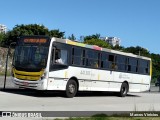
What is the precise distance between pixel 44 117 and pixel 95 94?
14699 millimetres

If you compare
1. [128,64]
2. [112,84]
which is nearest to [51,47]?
[112,84]

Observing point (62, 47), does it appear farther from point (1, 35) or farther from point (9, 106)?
point (1, 35)

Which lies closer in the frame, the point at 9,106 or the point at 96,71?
the point at 9,106

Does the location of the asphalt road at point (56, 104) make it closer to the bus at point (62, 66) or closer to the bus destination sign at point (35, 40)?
the bus at point (62, 66)

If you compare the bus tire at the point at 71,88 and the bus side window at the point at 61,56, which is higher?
the bus side window at the point at 61,56

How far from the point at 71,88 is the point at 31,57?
2693 mm

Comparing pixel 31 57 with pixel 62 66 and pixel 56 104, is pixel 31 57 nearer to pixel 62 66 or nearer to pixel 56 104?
pixel 62 66

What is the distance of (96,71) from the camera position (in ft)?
79.3

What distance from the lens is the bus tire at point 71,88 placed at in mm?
21797

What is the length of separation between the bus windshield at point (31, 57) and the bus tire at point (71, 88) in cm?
207

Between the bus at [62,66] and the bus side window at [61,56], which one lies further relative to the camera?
the bus side window at [61,56]

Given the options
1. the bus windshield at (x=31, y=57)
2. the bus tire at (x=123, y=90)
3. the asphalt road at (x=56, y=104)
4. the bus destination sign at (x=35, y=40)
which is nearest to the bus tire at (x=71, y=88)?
the asphalt road at (x=56, y=104)

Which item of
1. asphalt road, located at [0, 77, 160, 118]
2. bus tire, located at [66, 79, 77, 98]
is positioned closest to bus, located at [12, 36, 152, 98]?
bus tire, located at [66, 79, 77, 98]

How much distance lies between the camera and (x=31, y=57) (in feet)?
68.2
